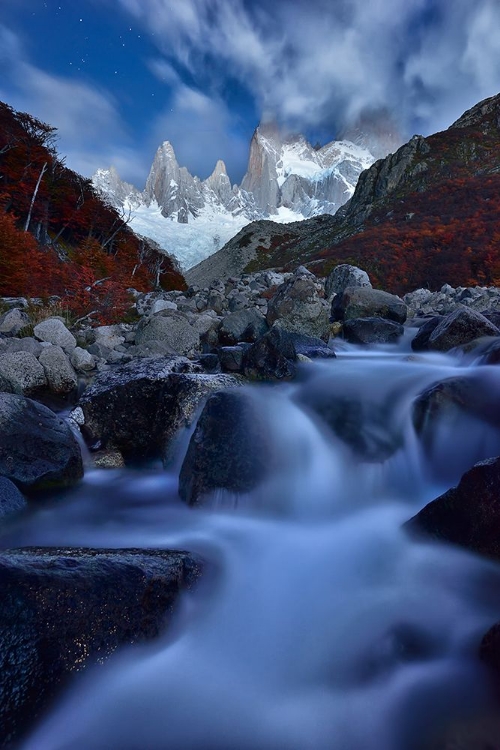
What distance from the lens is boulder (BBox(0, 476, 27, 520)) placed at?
3811mm

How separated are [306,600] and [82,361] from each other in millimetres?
6600

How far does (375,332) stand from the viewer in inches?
462

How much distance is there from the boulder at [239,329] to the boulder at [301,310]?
0.55 m

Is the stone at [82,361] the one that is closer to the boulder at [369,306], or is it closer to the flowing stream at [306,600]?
the flowing stream at [306,600]

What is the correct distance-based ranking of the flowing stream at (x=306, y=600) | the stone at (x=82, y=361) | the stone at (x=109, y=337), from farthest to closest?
the stone at (x=109, y=337), the stone at (x=82, y=361), the flowing stream at (x=306, y=600)

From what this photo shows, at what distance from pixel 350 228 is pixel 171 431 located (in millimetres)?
57987

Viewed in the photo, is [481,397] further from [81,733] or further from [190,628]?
[81,733]

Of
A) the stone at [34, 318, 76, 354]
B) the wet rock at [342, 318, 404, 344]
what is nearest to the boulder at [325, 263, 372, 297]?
the wet rock at [342, 318, 404, 344]

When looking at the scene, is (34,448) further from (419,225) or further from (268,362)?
(419,225)

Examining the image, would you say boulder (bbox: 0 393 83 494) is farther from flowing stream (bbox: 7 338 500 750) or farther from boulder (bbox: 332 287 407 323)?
boulder (bbox: 332 287 407 323)

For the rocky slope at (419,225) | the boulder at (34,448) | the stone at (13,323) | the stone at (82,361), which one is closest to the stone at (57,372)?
the stone at (82,361)

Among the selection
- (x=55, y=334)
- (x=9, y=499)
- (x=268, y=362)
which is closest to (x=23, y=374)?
(x=55, y=334)

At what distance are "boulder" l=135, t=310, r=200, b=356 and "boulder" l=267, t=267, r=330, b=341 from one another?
7.66 ft

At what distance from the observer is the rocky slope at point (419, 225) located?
86.9 ft
